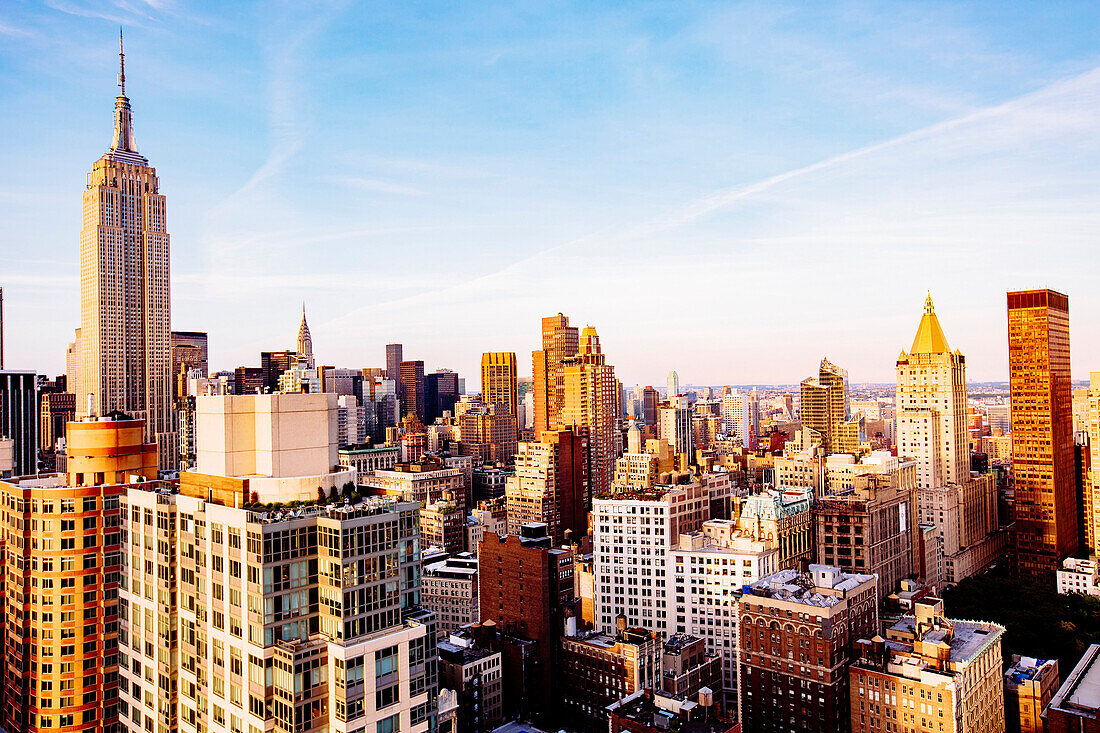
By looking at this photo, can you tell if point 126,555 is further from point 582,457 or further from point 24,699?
point 582,457

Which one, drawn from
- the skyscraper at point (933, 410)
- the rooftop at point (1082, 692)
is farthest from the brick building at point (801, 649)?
the skyscraper at point (933, 410)

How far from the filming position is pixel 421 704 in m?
30.5

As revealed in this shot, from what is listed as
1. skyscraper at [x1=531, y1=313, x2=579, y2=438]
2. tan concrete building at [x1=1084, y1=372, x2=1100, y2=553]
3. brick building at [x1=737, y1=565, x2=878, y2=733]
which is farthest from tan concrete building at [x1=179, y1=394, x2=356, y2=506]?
skyscraper at [x1=531, y1=313, x2=579, y2=438]

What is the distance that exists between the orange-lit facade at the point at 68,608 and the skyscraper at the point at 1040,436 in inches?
4324

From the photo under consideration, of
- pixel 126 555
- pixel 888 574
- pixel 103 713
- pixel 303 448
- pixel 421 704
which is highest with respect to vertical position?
pixel 303 448

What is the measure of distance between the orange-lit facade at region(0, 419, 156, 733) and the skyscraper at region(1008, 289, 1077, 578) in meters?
110

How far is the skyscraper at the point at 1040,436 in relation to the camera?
10894 cm

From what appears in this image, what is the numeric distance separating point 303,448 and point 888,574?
7500 centimetres

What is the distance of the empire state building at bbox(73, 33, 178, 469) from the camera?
5605 inches

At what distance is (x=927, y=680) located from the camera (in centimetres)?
5012

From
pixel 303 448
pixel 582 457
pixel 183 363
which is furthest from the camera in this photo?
pixel 183 363

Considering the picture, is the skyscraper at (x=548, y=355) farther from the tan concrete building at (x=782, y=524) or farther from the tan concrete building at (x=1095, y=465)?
the tan concrete building at (x=1095, y=465)

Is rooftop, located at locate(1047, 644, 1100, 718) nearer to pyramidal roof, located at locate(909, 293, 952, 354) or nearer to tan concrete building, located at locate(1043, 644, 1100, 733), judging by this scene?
tan concrete building, located at locate(1043, 644, 1100, 733)

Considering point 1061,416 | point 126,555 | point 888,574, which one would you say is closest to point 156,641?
point 126,555
